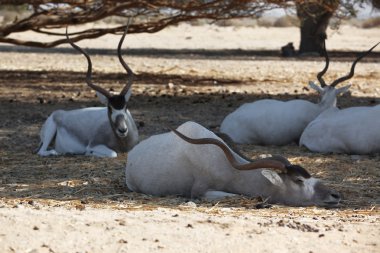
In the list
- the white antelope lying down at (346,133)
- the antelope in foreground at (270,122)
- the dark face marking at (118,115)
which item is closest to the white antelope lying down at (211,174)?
the dark face marking at (118,115)

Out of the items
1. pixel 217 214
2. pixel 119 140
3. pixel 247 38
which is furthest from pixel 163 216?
pixel 247 38

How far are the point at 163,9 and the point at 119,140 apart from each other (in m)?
6.95

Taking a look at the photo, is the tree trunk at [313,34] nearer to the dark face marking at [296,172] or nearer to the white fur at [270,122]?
the white fur at [270,122]

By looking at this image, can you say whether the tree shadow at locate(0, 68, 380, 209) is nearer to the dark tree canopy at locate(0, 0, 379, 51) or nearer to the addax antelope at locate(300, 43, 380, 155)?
the addax antelope at locate(300, 43, 380, 155)

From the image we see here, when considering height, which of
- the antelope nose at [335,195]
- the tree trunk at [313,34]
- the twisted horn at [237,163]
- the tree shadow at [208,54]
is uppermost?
the twisted horn at [237,163]

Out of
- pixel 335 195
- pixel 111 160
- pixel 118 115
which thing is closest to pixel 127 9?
pixel 118 115

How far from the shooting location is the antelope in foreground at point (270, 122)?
36.6ft

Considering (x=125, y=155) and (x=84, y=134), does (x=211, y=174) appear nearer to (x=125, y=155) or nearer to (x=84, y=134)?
(x=125, y=155)

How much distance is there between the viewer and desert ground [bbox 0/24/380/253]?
18.7 ft

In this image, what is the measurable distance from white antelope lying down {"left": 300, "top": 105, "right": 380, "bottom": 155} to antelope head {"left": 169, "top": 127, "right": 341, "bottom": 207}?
277 centimetres

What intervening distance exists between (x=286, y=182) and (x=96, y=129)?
153 inches

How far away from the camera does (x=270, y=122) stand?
11172 mm

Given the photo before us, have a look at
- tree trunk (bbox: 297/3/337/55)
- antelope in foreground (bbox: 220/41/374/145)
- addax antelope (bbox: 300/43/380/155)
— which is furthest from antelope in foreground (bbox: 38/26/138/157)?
tree trunk (bbox: 297/3/337/55)

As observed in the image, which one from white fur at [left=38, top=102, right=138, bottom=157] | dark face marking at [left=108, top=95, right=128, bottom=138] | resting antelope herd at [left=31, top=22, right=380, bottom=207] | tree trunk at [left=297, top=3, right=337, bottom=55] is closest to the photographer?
resting antelope herd at [left=31, top=22, right=380, bottom=207]
